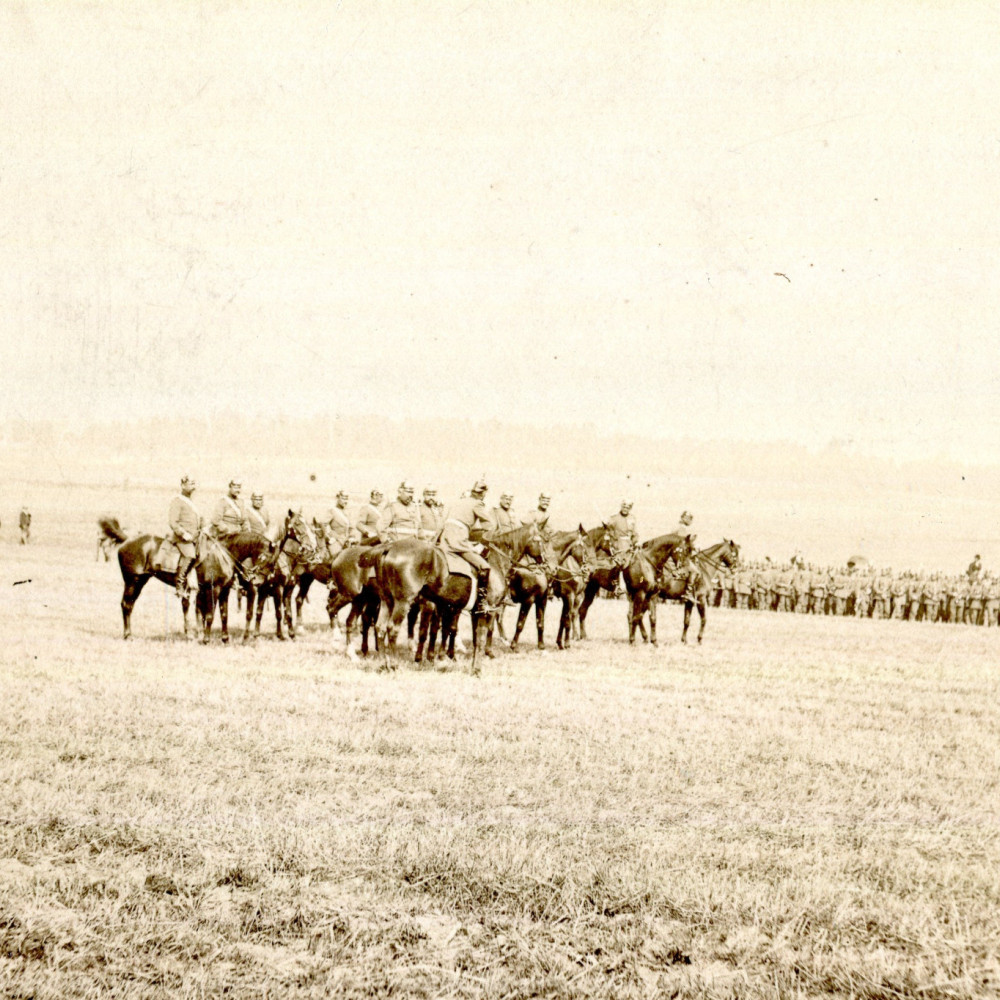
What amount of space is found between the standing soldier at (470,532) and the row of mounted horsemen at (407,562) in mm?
17

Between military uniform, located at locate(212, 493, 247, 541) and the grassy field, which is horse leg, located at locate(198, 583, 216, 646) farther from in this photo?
the grassy field

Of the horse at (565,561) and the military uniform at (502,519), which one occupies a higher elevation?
the military uniform at (502,519)

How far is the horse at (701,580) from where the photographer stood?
2062cm

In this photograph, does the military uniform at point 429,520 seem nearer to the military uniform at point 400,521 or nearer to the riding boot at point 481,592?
the military uniform at point 400,521

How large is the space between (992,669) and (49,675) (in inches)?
652

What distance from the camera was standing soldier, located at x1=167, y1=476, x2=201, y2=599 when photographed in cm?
1572

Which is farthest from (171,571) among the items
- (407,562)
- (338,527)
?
(407,562)

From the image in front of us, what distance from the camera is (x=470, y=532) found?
48.1 feet

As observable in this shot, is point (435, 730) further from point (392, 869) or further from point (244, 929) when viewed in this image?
point (244, 929)

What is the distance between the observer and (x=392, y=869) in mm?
5996

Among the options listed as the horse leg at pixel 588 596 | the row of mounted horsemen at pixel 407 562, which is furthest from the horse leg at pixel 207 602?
the horse leg at pixel 588 596

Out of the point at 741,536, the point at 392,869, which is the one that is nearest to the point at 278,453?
the point at 741,536

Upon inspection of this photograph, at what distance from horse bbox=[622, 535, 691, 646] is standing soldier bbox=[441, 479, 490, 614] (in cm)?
502

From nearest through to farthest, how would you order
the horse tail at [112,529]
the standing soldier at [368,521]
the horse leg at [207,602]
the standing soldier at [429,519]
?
1. the standing soldier at [429,519]
2. the horse leg at [207,602]
3. the horse tail at [112,529]
4. the standing soldier at [368,521]
